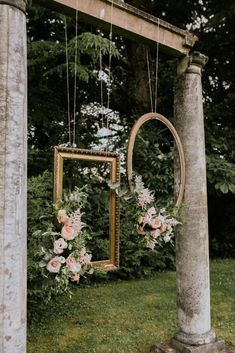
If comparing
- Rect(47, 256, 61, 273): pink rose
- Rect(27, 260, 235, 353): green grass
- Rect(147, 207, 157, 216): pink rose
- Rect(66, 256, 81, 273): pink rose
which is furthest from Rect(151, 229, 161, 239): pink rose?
Rect(27, 260, 235, 353): green grass

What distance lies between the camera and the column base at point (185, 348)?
3.16 metres

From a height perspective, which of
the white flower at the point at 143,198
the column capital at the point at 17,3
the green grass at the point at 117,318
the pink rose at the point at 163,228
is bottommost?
the green grass at the point at 117,318

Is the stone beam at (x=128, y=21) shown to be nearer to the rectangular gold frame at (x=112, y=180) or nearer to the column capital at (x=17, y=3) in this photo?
the column capital at (x=17, y=3)

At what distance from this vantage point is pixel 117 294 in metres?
5.79

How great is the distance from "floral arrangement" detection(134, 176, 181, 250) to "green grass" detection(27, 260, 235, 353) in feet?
4.62

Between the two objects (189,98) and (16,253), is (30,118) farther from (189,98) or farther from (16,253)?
(16,253)

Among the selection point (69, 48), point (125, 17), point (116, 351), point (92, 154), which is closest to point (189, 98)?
point (125, 17)

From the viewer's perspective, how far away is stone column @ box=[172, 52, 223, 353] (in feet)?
10.6

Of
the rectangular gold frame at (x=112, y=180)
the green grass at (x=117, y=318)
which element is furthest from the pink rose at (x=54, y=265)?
the green grass at (x=117, y=318)

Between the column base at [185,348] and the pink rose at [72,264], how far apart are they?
4.40 ft

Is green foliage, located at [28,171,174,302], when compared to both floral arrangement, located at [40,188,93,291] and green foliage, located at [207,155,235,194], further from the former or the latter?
green foliage, located at [207,155,235,194]

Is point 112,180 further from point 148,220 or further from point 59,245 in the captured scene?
point 59,245

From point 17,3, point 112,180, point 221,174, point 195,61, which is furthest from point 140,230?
point 221,174

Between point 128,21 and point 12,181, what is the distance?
1592 mm
